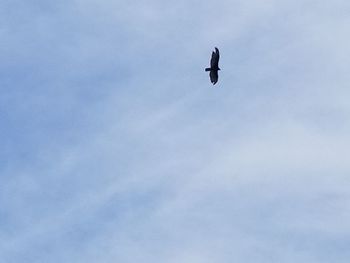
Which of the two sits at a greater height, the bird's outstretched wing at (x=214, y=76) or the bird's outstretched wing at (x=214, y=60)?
the bird's outstretched wing at (x=214, y=60)

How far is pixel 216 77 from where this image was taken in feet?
238

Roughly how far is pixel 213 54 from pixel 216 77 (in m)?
3.74

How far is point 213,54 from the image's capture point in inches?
2864

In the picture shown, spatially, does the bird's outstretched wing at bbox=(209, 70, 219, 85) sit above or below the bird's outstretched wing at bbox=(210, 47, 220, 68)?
below

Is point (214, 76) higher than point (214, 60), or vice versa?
point (214, 60)

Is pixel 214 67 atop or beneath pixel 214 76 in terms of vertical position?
atop
